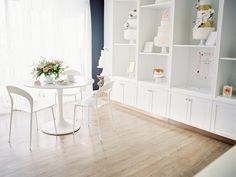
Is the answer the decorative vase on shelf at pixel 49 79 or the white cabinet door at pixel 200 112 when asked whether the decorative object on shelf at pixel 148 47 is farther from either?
the decorative vase on shelf at pixel 49 79

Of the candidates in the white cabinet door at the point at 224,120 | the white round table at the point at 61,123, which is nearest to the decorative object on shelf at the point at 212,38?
the white cabinet door at the point at 224,120

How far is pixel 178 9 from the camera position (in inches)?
141

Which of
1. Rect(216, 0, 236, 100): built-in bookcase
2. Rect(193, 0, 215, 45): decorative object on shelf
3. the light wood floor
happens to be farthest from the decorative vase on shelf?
Rect(216, 0, 236, 100): built-in bookcase

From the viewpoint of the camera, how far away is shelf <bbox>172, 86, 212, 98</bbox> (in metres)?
3.28

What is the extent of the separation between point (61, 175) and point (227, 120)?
2.17m

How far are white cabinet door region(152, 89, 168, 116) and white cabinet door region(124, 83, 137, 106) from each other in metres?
0.49

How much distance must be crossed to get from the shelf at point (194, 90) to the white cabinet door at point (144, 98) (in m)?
0.53

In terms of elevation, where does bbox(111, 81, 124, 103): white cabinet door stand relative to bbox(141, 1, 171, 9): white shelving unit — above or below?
below

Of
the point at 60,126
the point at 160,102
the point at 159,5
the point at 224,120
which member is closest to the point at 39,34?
the point at 60,126

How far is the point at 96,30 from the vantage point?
5.32m

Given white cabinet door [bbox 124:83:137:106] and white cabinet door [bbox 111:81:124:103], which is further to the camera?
white cabinet door [bbox 111:81:124:103]

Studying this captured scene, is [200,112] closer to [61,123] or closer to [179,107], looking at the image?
[179,107]

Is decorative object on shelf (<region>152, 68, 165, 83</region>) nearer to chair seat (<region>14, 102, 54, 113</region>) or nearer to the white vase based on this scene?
the white vase

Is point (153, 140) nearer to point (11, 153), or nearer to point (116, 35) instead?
point (11, 153)
